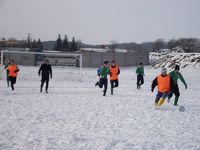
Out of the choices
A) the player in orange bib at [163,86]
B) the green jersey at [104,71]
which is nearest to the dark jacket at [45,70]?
the green jersey at [104,71]

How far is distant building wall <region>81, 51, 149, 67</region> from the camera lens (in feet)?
235

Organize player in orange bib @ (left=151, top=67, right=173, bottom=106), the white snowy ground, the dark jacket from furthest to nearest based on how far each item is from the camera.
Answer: the dark jacket < player in orange bib @ (left=151, top=67, right=173, bottom=106) < the white snowy ground

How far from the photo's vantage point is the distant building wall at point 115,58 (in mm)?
71562

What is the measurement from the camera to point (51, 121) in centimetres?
948

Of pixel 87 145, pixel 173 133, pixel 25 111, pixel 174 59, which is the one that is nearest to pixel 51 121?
pixel 25 111

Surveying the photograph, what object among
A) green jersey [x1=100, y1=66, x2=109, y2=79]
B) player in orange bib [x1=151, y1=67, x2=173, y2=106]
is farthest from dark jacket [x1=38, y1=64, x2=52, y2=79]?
player in orange bib [x1=151, y1=67, x2=173, y2=106]

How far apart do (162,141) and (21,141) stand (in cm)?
302

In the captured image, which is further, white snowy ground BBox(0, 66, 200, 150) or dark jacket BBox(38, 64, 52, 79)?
dark jacket BBox(38, 64, 52, 79)

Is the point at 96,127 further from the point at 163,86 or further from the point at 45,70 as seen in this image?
the point at 45,70

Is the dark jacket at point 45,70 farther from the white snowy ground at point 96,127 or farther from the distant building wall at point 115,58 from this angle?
the distant building wall at point 115,58

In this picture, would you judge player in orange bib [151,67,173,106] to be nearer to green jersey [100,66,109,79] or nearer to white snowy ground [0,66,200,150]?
white snowy ground [0,66,200,150]

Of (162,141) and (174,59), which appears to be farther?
(174,59)

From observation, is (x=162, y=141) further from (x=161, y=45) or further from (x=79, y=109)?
(x=161, y=45)

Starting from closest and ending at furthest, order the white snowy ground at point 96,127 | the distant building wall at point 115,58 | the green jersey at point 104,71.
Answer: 1. the white snowy ground at point 96,127
2. the green jersey at point 104,71
3. the distant building wall at point 115,58
